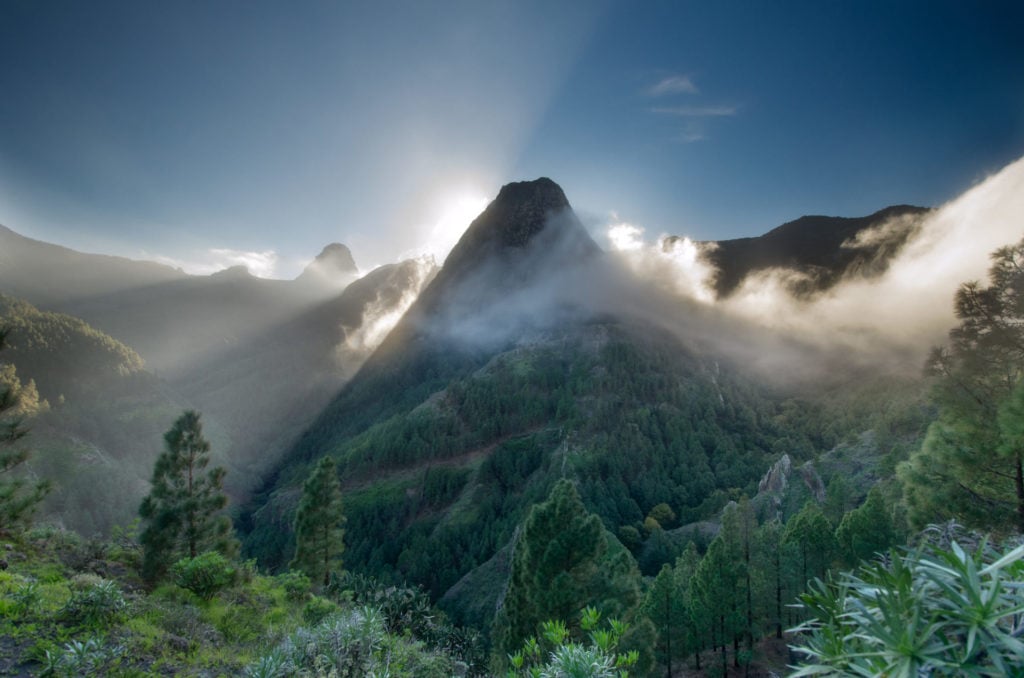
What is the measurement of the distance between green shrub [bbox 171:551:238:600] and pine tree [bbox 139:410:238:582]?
711cm

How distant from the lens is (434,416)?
139125mm

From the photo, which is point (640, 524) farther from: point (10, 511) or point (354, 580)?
point (10, 511)

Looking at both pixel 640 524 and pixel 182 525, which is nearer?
pixel 182 525

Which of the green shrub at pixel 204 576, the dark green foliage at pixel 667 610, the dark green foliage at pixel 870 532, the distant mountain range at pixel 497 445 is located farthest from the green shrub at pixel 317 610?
the distant mountain range at pixel 497 445

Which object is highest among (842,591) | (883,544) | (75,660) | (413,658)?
(842,591)

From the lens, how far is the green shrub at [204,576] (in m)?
15.0

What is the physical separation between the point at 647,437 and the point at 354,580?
366 ft

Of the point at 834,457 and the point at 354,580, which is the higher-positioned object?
the point at 354,580

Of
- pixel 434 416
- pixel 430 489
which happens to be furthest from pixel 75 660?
pixel 434 416

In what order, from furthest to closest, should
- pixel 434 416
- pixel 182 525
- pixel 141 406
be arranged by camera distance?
pixel 434 416 < pixel 141 406 < pixel 182 525

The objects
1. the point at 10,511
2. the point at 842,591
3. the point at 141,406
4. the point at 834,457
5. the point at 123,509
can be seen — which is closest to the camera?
the point at 842,591

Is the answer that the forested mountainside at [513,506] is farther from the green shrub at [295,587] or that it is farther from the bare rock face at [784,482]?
the bare rock face at [784,482]

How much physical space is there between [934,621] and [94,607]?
632 inches

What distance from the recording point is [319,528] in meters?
30.5
